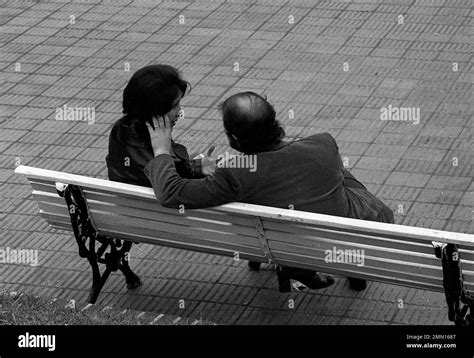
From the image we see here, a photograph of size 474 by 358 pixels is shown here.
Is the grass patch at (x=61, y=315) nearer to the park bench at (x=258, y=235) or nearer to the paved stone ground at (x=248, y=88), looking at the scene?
the park bench at (x=258, y=235)

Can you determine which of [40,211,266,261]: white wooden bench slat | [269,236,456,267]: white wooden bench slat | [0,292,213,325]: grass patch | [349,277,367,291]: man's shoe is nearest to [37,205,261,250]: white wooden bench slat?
[40,211,266,261]: white wooden bench slat

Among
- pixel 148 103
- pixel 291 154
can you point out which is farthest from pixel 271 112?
pixel 148 103

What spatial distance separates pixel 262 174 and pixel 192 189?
1.12ft

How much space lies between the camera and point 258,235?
5.22m

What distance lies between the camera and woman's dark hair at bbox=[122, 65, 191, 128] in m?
5.30

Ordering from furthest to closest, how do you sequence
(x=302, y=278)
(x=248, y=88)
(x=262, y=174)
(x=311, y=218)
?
(x=248, y=88) < (x=302, y=278) < (x=262, y=174) < (x=311, y=218)

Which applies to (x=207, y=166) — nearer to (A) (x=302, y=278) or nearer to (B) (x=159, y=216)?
(B) (x=159, y=216)

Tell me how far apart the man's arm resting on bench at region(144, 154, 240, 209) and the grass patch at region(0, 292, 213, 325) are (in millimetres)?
554

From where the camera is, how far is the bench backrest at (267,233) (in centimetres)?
491

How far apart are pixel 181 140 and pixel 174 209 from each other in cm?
236

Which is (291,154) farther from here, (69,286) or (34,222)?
(34,222)

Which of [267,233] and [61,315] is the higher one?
[267,233]

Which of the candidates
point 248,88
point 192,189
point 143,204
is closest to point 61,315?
point 143,204

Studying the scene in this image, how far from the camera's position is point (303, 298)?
19.2 feet
